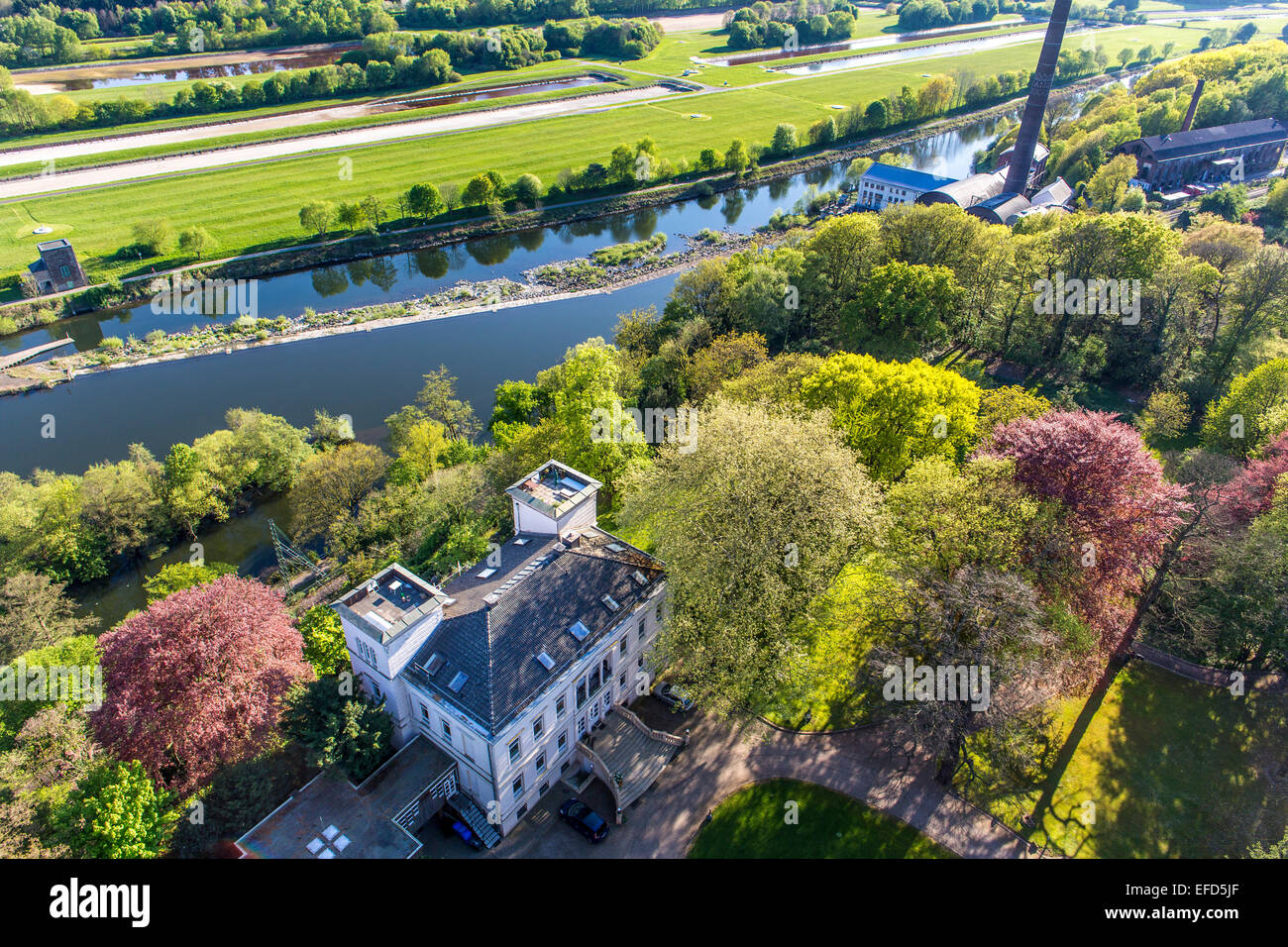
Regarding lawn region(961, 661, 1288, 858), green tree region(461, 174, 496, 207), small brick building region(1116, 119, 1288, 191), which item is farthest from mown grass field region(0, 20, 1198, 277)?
lawn region(961, 661, 1288, 858)

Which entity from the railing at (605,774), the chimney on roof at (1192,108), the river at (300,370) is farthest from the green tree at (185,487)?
→ the chimney on roof at (1192,108)

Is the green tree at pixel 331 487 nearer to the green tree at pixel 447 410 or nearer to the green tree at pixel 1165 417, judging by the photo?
the green tree at pixel 447 410

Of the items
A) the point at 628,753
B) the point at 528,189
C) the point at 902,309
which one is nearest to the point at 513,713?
the point at 628,753

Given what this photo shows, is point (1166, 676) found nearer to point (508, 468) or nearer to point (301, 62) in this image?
point (508, 468)

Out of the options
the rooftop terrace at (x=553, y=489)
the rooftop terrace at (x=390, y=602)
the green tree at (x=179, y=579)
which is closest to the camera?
the rooftop terrace at (x=390, y=602)

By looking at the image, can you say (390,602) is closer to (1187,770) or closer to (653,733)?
(653,733)

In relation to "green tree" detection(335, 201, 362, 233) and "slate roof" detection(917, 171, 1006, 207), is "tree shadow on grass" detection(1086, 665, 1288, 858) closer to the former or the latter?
"slate roof" detection(917, 171, 1006, 207)
